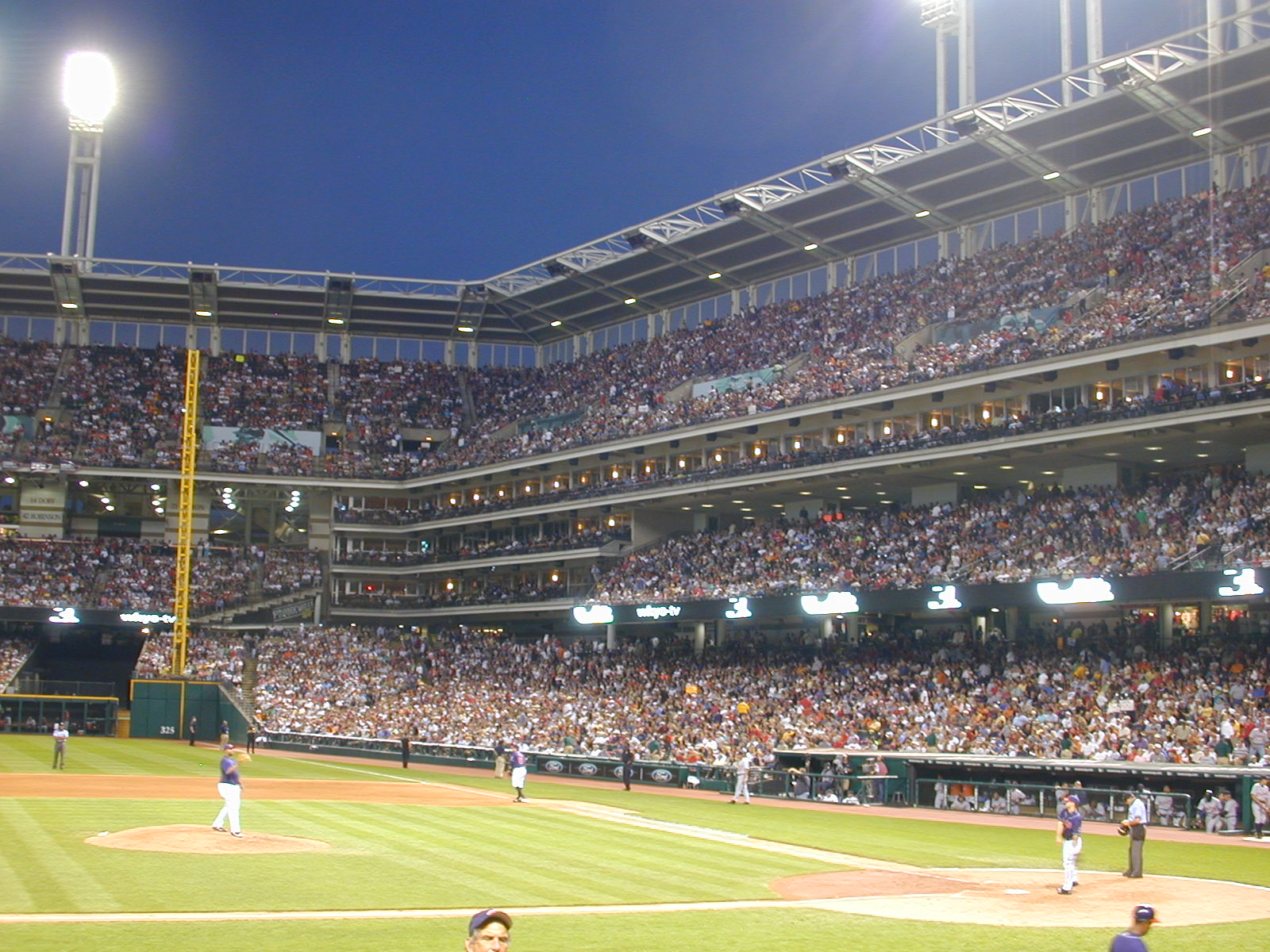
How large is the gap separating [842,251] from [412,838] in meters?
42.4

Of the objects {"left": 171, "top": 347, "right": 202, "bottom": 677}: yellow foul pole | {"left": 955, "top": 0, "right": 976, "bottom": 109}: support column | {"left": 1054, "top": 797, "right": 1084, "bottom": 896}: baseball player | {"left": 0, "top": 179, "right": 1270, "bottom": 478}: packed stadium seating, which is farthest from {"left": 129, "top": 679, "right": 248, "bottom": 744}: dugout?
{"left": 1054, "top": 797, "right": 1084, "bottom": 896}: baseball player

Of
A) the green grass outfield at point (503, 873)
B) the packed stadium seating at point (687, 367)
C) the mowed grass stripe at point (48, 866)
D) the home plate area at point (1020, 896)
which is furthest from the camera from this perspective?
the packed stadium seating at point (687, 367)

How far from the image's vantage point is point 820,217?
183 feet

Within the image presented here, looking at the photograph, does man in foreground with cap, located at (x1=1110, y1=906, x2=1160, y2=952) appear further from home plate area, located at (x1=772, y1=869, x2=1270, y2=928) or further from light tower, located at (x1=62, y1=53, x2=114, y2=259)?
light tower, located at (x1=62, y1=53, x2=114, y2=259)

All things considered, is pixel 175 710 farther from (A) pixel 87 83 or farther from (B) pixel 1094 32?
(B) pixel 1094 32

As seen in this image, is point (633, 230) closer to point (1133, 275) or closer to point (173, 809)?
point (1133, 275)

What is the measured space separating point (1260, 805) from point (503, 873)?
16.6m

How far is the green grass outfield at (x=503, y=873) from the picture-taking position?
14.1 meters

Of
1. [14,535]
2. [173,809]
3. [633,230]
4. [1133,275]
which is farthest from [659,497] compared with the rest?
[14,535]

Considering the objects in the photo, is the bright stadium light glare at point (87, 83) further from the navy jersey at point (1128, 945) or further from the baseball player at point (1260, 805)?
the navy jersey at point (1128, 945)

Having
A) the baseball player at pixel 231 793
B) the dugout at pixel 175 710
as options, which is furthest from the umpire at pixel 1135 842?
the dugout at pixel 175 710

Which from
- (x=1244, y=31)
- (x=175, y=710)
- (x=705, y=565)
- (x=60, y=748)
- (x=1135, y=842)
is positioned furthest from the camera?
(x=175, y=710)

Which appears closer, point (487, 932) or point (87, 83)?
point (487, 932)

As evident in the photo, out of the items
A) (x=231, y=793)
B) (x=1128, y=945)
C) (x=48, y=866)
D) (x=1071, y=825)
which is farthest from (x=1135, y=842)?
(x=48, y=866)
